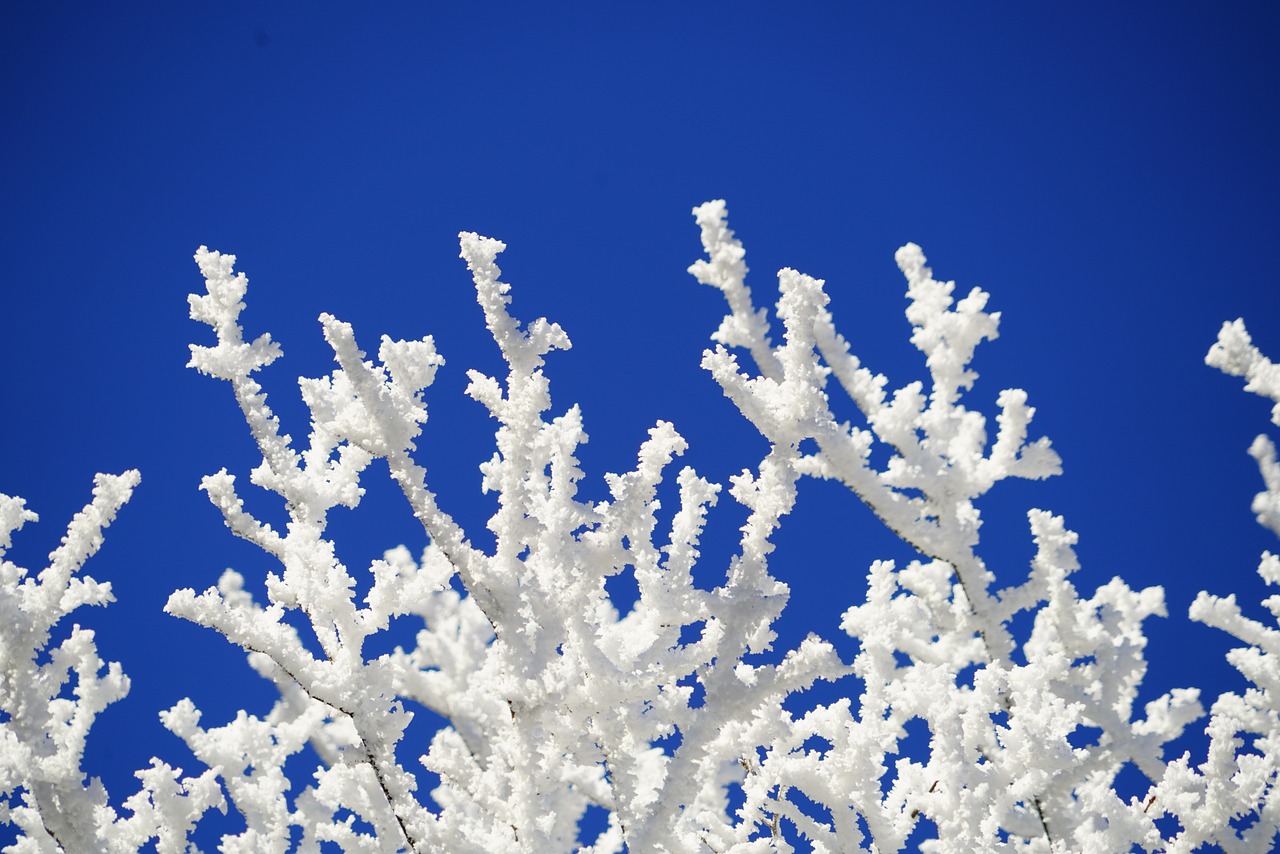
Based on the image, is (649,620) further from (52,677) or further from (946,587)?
(52,677)

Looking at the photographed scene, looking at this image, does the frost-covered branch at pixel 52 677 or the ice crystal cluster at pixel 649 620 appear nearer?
the ice crystal cluster at pixel 649 620

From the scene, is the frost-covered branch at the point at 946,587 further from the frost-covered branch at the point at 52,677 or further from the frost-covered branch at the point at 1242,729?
the frost-covered branch at the point at 52,677

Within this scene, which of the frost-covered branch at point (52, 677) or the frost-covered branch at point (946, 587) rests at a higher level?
the frost-covered branch at point (946, 587)

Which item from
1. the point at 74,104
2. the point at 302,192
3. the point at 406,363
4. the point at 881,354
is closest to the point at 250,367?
the point at 406,363

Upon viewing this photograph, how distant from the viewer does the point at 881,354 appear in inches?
1203

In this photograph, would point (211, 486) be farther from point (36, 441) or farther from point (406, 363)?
point (36, 441)

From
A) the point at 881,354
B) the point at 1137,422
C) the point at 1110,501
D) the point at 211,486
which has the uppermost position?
the point at 1137,422

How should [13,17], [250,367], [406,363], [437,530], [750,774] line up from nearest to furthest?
1. [437,530]
2. [406,363]
3. [250,367]
4. [750,774]
5. [13,17]

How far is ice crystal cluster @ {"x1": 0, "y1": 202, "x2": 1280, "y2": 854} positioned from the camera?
102 inches

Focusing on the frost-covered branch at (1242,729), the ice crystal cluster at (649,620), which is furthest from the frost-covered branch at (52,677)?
the frost-covered branch at (1242,729)

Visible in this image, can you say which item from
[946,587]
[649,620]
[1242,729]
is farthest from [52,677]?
[1242,729]

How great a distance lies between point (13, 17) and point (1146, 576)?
188ft

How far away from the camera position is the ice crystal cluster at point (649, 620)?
2.58 meters

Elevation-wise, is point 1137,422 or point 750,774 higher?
point 1137,422
